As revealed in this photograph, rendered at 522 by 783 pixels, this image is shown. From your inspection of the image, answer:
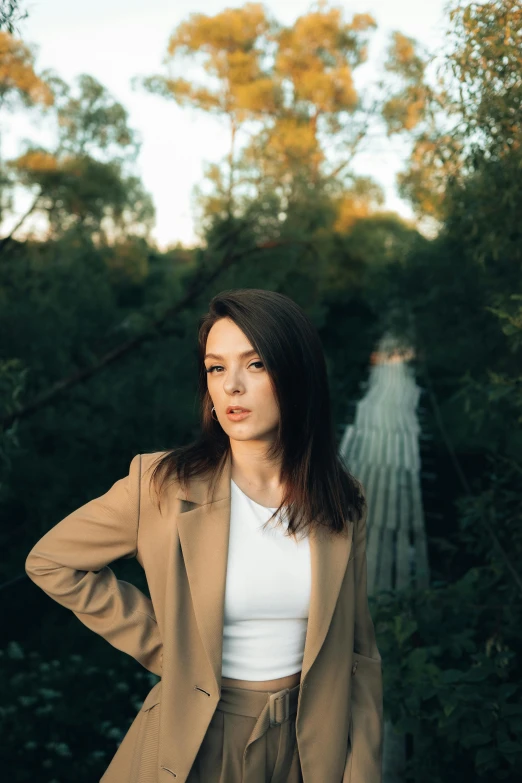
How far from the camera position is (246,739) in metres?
1.46

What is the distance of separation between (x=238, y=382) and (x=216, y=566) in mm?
343

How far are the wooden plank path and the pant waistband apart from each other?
70 cm

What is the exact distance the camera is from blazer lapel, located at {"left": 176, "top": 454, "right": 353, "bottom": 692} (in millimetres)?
1419

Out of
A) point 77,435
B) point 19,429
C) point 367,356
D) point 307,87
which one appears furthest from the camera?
point 367,356

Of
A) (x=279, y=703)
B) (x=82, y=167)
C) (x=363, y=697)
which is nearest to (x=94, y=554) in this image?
(x=279, y=703)

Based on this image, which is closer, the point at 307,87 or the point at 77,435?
the point at 77,435

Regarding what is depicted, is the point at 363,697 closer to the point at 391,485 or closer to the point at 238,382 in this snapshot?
the point at 238,382

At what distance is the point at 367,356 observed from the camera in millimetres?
19562

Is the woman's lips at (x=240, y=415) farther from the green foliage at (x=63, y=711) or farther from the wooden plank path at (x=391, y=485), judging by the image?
the green foliage at (x=63, y=711)

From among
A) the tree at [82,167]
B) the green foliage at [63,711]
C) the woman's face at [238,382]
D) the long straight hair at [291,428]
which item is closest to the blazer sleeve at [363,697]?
the long straight hair at [291,428]

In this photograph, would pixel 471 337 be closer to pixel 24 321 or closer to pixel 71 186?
pixel 24 321

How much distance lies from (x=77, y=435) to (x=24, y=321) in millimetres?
1936

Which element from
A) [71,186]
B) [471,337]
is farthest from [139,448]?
[71,186]

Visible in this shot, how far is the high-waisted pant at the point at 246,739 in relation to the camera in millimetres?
1444
